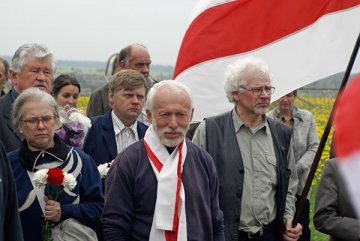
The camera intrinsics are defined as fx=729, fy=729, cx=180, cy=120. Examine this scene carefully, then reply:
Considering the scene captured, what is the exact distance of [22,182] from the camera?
438 centimetres

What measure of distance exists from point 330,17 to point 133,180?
7.46ft

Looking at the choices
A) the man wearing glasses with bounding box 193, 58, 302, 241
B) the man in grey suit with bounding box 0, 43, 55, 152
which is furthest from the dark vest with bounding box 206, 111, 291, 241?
the man in grey suit with bounding box 0, 43, 55, 152

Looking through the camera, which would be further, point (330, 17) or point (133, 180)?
point (330, 17)

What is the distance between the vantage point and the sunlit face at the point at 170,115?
13.0 feet

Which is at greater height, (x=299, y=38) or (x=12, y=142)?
(x=299, y=38)

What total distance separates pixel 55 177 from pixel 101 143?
110 cm

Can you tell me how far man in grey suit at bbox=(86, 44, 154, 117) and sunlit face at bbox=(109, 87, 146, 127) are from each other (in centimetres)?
124

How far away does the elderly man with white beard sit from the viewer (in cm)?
384

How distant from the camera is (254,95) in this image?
4914mm

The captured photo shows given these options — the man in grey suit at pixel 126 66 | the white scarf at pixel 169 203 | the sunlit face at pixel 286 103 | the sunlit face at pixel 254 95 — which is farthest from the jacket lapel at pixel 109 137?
the sunlit face at pixel 286 103

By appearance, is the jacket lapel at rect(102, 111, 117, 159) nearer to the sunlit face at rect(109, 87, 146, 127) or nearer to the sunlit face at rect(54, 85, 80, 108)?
the sunlit face at rect(109, 87, 146, 127)

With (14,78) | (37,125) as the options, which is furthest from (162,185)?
(14,78)

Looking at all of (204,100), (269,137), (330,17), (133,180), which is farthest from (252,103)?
(133,180)

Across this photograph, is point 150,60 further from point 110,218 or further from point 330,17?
point 110,218
